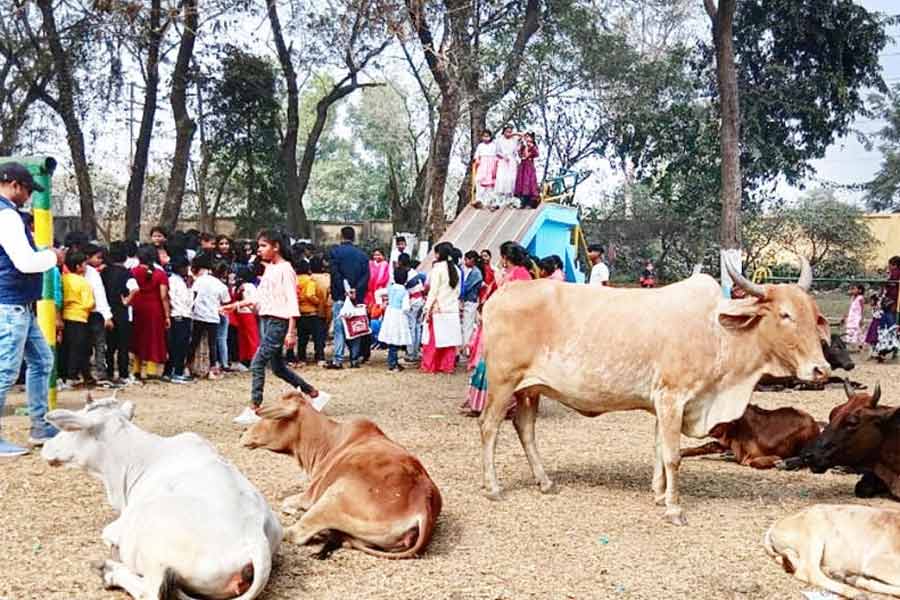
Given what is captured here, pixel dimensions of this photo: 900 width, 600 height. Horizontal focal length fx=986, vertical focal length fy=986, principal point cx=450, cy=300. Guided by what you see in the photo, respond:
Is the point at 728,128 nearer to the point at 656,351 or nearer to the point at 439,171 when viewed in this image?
the point at 439,171

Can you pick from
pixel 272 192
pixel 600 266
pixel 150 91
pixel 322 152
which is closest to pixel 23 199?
pixel 600 266

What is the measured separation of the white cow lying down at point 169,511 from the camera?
438 centimetres

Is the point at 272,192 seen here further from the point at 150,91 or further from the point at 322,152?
the point at 322,152

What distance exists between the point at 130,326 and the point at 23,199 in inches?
183

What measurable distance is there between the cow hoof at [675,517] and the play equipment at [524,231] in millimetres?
10551

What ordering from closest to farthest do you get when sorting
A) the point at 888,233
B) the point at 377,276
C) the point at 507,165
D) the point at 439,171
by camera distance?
the point at 377,276, the point at 507,165, the point at 439,171, the point at 888,233

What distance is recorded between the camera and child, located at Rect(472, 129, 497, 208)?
18.3m

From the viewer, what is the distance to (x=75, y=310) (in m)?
10.5

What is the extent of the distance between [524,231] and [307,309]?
469 centimetres

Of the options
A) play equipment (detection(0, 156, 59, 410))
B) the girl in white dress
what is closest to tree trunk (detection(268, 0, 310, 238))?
the girl in white dress

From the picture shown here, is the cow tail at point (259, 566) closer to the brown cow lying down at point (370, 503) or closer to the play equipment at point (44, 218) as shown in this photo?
the brown cow lying down at point (370, 503)

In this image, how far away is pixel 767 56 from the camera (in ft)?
82.7

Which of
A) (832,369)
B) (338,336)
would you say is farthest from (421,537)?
(338,336)

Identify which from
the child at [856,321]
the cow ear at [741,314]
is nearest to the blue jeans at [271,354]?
the cow ear at [741,314]
